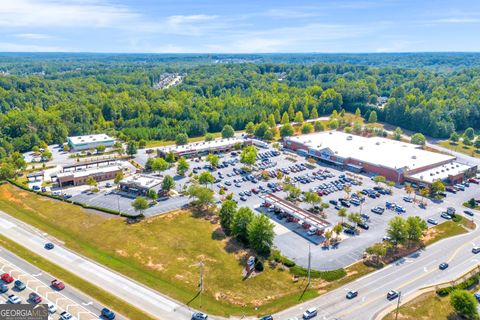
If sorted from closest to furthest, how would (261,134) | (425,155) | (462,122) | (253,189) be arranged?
(253,189) < (425,155) < (261,134) < (462,122)

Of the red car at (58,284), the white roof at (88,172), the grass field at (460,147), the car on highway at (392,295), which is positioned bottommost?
the grass field at (460,147)

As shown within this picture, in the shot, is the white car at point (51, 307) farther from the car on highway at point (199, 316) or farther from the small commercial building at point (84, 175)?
the small commercial building at point (84, 175)

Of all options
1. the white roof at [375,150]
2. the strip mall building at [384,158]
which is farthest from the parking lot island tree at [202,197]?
the white roof at [375,150]

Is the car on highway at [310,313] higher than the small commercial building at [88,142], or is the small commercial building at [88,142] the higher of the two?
the car on highway at [310,313]

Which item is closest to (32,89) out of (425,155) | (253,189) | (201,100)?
(201,100)

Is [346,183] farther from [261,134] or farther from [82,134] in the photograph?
[82,134]

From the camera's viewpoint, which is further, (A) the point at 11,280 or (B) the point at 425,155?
(B) the point at 425,155
